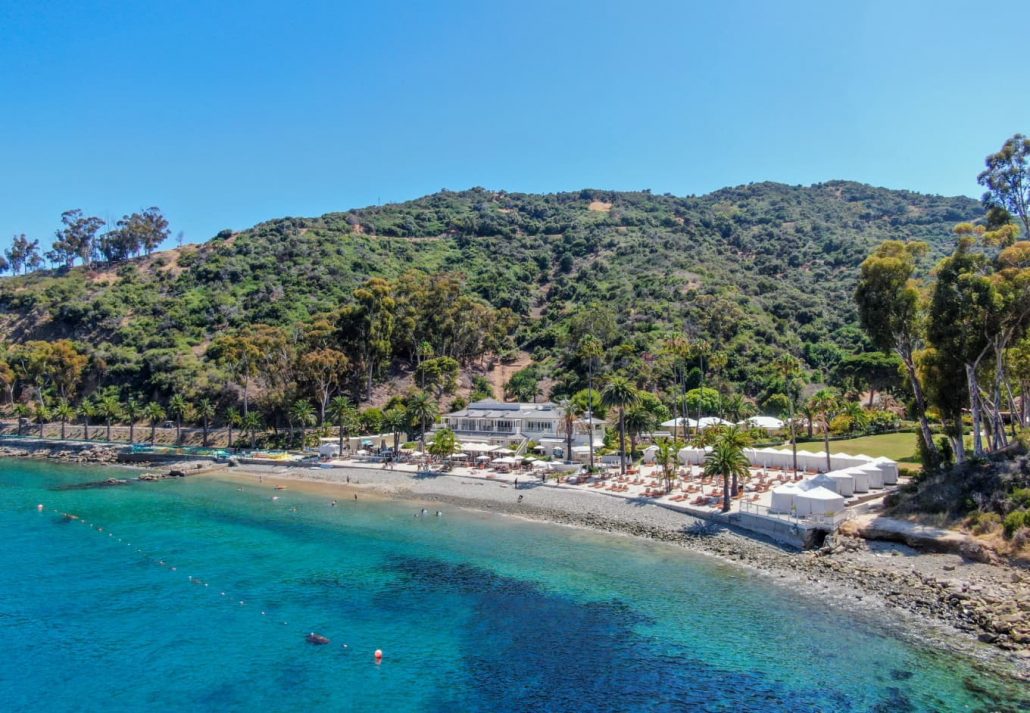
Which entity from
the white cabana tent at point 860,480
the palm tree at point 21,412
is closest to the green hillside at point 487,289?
the palm tree at point 21,412

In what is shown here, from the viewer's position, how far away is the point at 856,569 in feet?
89.3

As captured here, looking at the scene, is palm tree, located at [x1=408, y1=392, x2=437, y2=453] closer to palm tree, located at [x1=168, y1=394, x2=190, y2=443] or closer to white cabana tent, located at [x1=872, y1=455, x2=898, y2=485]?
palm tree, located at [x1=168, y1=394, x2=190, y2=443]

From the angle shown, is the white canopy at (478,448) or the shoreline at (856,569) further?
the white canopy at (478,448)

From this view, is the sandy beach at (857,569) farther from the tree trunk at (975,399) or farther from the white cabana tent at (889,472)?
the white cabana tent at (889,472)

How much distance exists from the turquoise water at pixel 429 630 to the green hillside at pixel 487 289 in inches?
1923

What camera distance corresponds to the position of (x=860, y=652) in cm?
2061

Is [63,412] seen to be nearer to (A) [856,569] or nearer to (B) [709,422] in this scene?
(B) [709,422]

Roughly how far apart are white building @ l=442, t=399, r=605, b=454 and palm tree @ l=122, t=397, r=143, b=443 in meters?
40.1

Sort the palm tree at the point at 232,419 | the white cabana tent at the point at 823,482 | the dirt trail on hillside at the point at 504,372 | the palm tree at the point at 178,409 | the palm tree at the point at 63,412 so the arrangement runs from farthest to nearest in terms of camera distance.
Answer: the dirt trail on hillside at the point at 504,372 < the palm tree at the point at 63,412 < the palm tree at the point at 178,409 < the palm tree at the point at 232,419 < the white cabana tent at the point at 823,482

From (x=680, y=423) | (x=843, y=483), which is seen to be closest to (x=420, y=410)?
(x=680, y=423)

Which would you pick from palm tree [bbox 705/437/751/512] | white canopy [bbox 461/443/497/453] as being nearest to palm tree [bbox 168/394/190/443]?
white canopy [bbox 461/443/497/453]

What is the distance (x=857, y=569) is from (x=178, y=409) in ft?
249

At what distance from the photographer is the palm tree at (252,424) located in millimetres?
69562

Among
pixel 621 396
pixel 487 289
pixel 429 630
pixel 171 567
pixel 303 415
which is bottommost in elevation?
pixel 429 630
